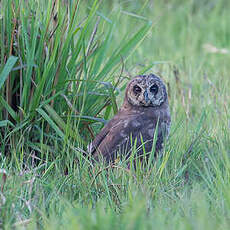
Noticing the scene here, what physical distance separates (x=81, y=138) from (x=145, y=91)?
1.96 ft

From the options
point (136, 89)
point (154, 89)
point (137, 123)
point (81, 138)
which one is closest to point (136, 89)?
point (136, 89)

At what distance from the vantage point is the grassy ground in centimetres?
246

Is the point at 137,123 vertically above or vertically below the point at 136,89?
below

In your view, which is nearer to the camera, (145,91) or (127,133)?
(127,133)

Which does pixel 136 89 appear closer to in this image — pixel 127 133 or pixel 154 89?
pixel 154 89

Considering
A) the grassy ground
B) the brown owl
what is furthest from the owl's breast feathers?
the grassy ground

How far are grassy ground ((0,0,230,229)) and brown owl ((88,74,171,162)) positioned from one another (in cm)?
12

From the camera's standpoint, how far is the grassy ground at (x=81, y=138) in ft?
8.08

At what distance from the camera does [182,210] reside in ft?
8.27

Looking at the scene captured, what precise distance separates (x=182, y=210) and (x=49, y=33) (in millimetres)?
1949

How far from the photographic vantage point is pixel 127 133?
3791 mm

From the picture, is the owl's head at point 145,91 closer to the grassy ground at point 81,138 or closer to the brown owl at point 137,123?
the brown owl at point 137,123

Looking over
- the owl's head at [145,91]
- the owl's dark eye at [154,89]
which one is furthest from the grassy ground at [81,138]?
the owl's dark eye at [154,89]

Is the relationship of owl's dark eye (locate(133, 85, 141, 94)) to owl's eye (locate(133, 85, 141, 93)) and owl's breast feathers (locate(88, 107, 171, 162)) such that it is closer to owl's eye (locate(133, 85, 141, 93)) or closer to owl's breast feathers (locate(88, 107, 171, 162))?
owl's eye (locate(133, 85, 141, 93))
